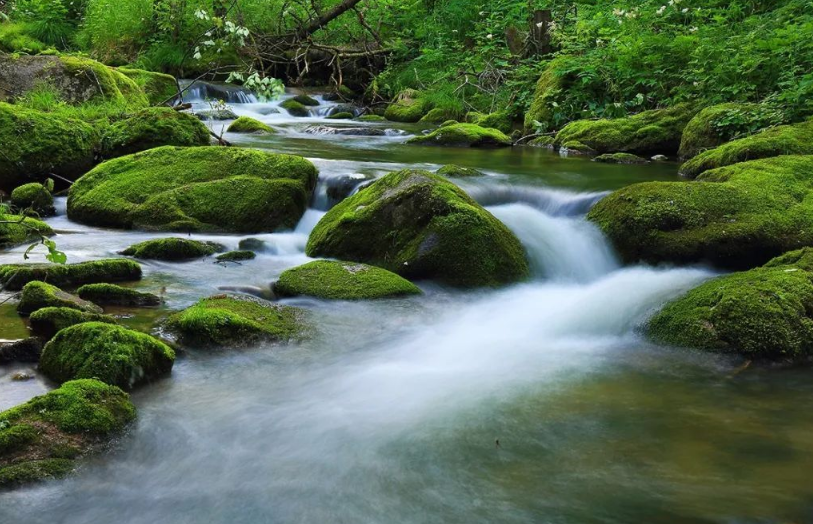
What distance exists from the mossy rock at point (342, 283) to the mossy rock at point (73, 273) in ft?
4.13

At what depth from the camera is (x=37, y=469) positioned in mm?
3129

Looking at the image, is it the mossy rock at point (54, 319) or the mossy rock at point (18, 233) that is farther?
the mossy rock at point (18, 233)

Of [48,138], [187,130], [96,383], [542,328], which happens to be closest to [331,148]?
[187,130]

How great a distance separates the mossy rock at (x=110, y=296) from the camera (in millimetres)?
5258

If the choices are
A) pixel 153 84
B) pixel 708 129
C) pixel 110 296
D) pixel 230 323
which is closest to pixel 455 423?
pixel 230 323

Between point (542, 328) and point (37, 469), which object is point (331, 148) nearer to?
Answer: point (542, 328)

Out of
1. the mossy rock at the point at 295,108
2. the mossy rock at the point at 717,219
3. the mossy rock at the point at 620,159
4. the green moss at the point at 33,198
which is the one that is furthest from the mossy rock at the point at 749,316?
the mossy rock at the point at 295,108

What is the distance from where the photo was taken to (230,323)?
4891 millimetres

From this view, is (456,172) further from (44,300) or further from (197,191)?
(44,300)

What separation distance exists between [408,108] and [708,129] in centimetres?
885

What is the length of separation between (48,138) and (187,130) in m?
1.78

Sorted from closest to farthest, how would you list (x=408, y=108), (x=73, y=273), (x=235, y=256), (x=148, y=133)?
(x=73, y=273) → (x=235, y=256) → (x=148, y=133) → (x=408, y=108)

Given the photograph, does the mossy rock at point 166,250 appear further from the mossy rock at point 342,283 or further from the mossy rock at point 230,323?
the mossy rock at point 230,323

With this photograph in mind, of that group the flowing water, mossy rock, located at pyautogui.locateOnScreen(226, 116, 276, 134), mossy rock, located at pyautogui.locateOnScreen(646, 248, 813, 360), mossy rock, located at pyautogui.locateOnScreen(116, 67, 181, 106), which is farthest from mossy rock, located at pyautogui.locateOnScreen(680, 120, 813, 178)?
mossy rock, located at pyautogui.locateOnScreen(116, 67, 181, 106)
